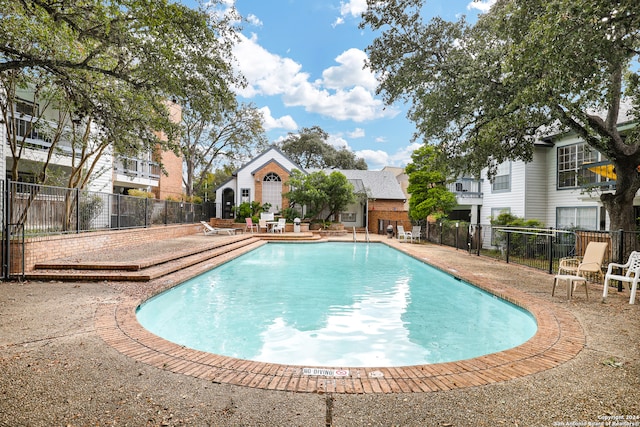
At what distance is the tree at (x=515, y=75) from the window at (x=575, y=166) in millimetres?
5833

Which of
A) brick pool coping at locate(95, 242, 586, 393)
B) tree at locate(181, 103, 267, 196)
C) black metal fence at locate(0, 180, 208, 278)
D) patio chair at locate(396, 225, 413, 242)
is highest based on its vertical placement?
tree at locate(181, 103, 267, 196)

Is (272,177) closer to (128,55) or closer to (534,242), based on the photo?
(534,242)

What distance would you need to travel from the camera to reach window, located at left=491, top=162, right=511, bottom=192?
747 inches

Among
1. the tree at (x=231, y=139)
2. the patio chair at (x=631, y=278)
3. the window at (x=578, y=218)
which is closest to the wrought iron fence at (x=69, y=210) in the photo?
the patio chair at (x=631, y=278)

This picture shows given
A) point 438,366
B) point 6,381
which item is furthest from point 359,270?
point 6,381

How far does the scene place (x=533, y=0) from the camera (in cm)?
747

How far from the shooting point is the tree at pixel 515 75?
629cm

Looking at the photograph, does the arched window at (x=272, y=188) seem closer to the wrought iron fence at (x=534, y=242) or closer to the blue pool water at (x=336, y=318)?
the wrought iron fence at (x=534, y=242)

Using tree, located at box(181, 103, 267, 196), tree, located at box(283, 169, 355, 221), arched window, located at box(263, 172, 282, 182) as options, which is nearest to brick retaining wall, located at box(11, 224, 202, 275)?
tree, located at box(283, 169, 355, 221)

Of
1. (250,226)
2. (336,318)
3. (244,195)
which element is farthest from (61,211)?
(244,195)

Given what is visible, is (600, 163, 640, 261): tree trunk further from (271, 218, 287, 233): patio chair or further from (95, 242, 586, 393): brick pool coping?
(271, 218, 287, 233): patio chair

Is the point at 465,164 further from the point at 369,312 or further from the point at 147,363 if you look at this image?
the point at 147,363

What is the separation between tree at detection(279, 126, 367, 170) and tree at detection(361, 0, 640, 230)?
1204 inches

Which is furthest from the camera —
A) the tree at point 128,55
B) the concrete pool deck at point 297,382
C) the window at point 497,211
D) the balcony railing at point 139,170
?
the balcony railing at point 139,170
